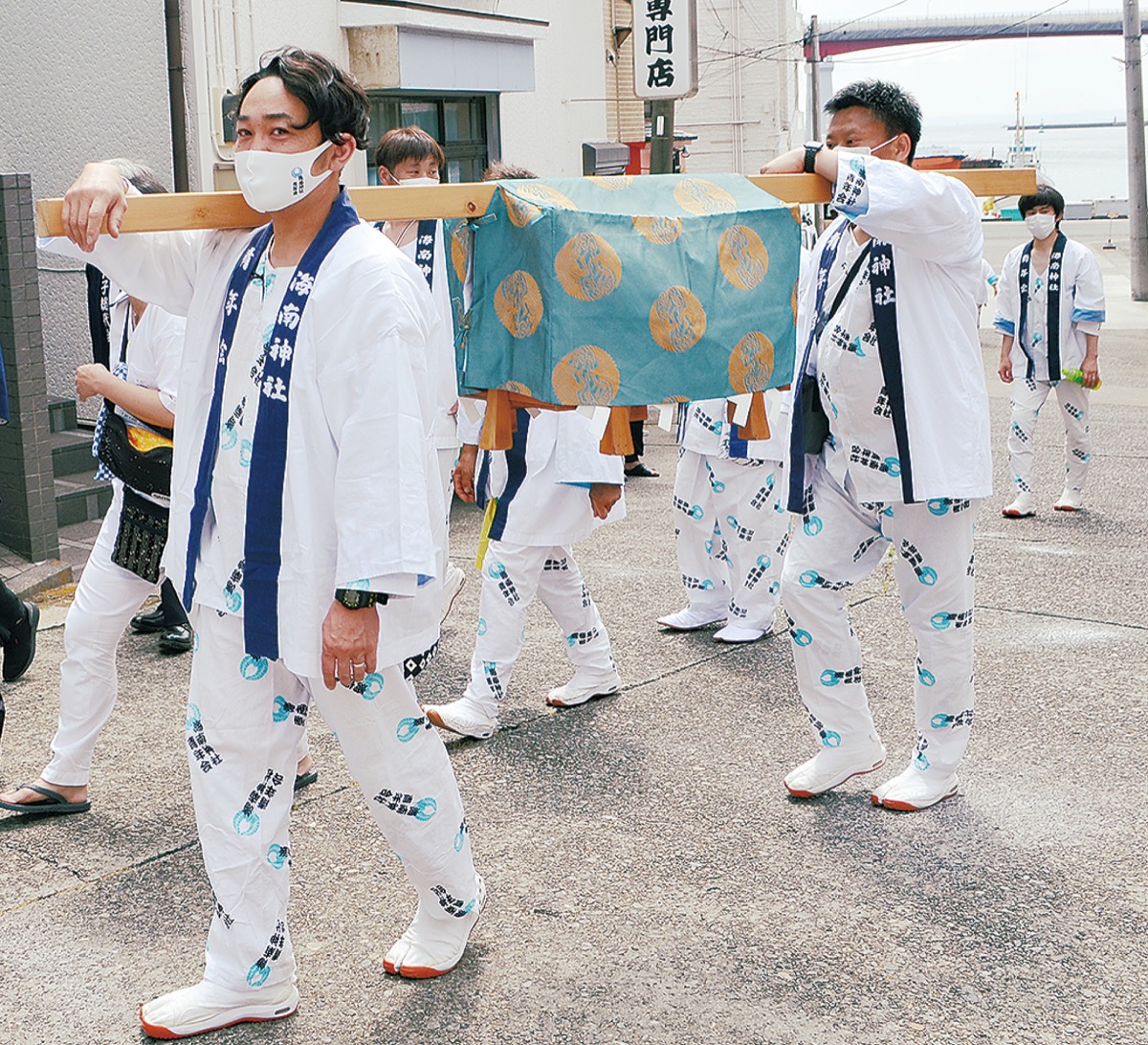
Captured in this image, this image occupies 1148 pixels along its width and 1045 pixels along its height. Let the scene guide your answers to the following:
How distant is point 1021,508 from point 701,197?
5.63 meters

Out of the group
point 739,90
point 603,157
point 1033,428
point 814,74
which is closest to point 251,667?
point 1033,428

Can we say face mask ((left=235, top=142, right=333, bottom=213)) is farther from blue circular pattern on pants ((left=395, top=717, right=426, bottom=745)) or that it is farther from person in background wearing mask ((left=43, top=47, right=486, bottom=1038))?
blue circular pattern on pants ((left=395, top=717, right=426, bottom=745))

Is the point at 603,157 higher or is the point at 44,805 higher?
the point at 603,157

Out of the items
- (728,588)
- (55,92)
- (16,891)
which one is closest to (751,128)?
(55,92)

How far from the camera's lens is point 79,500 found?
821 centimetres

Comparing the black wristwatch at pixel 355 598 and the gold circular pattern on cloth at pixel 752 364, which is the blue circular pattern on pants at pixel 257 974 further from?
the gold circular pattern on cloth at pixel 752 364

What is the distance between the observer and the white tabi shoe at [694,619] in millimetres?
6309

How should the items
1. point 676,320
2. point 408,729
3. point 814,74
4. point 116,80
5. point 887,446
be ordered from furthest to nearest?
point 814,74
point 116,80
point 887,446
point 676,320
point 408,729

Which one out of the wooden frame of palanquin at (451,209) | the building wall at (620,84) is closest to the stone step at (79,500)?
the wooden frame of palanquin at (451,209)

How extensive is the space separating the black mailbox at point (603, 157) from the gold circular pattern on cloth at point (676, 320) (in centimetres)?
1070

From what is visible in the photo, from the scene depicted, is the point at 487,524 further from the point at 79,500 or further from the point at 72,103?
the point at 72,103

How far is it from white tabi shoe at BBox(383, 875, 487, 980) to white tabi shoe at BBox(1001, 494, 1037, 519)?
19.9 feet

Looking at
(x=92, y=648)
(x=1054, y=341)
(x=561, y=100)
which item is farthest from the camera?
(x=561, y=100)

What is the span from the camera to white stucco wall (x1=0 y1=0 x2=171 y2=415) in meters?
8.97
